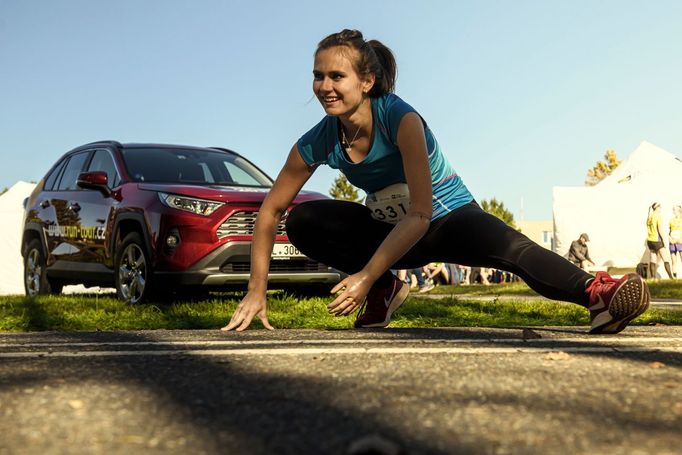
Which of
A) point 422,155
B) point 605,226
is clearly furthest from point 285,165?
point 605,226

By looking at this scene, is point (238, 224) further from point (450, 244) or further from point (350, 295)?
point (350, 295)

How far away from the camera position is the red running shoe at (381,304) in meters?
5.00

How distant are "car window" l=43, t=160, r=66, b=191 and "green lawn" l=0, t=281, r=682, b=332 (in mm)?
2290

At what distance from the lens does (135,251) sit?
775 centimetres

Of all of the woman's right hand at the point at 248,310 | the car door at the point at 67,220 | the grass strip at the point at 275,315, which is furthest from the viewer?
the car door at the point at 67,220

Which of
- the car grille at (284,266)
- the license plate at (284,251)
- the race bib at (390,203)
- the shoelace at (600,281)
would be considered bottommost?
the shoelace at (600,281)

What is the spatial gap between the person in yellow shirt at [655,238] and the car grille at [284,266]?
13.2 meters

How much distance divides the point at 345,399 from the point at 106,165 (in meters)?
6.77

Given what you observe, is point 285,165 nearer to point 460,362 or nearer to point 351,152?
point 351,152

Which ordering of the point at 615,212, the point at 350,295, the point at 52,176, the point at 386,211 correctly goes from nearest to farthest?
the point at 350,295, the point at 386,211, the point at 52,176, the point at 615,212

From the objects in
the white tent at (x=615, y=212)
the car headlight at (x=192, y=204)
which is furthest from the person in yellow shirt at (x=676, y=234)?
the car headlight at (x=192, y=204)

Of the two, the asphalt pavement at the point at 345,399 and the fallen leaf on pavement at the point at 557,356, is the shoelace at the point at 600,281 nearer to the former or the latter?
the asphalt pavement at the point at 345,399

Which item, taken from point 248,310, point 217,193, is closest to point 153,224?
point 217,193

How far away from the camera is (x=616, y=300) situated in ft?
13.7
